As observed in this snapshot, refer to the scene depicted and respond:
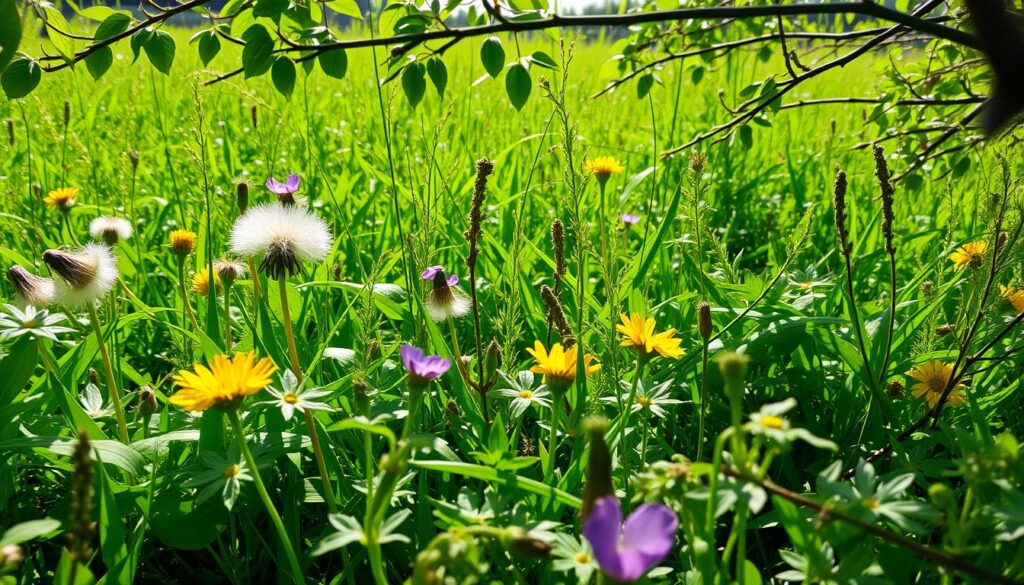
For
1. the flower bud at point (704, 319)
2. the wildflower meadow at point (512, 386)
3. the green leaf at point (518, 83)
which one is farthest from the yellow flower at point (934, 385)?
the green leaf at point (518, 83)

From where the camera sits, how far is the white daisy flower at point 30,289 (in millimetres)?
1114

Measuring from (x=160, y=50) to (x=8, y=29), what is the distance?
231mm

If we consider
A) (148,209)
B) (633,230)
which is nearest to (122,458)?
(633,230)

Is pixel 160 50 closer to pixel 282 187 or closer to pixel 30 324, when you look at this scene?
pixel 282 187

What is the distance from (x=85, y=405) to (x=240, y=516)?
0.38m

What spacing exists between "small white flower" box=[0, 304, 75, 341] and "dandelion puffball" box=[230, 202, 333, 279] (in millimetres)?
269

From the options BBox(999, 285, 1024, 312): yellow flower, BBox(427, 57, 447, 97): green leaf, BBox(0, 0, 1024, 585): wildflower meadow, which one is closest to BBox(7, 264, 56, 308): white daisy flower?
BBox(0, 0, 1024, 585): wildflower meadow

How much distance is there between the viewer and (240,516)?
1.07m

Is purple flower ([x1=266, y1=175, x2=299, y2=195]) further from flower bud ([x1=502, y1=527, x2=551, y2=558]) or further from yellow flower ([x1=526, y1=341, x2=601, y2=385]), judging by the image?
flower bud ([x1=502, y1=527, x2=551, y2=558])

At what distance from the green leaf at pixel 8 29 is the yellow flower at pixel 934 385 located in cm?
131

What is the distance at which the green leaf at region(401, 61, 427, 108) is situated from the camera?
105cm

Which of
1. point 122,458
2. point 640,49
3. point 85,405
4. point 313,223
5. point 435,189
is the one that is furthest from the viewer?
point 435,189

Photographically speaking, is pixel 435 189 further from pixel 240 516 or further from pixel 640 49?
pixel 240 516

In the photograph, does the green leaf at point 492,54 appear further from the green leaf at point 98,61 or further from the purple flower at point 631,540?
the purple flower at point 631,540
